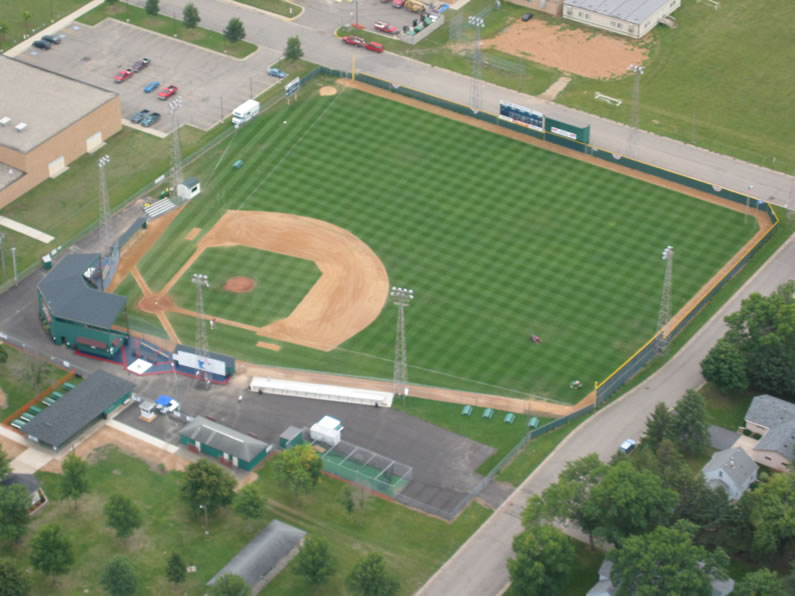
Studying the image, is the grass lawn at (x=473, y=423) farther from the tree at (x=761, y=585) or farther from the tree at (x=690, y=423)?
the tree at (x=761, y=585)

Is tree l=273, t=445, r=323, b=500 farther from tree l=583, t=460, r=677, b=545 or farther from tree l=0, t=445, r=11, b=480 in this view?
tree l=583, t=460, r=677, b=545

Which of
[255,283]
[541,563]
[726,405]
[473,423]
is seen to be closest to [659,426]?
[726,405]

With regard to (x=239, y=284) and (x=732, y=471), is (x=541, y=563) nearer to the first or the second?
(x=732, y=471)

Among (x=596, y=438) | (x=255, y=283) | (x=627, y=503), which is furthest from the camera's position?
(x=255, y=283)

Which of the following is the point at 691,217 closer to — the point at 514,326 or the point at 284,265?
the point at 514,326

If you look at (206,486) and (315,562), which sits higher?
(206,486)

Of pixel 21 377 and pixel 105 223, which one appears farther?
pixel 105 223
